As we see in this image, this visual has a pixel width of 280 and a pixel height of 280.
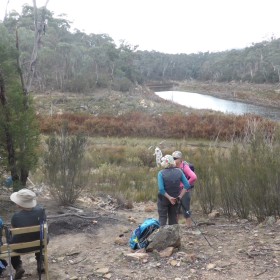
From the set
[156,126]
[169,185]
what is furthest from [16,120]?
[156,126]

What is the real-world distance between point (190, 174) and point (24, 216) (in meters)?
3.07

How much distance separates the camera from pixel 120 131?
2805cm

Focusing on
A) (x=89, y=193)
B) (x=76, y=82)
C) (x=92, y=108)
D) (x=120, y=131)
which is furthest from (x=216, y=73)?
(x=89, y=193)

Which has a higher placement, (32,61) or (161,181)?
(32,61)

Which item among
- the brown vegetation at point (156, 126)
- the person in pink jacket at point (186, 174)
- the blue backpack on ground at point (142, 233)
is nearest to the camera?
the blue backpack on ground at point (142, 233)

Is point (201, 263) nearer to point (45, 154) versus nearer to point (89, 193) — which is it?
point (45, 154)

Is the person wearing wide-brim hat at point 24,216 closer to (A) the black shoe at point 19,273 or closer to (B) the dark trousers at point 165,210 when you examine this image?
(A) the black shoe at point 19,273

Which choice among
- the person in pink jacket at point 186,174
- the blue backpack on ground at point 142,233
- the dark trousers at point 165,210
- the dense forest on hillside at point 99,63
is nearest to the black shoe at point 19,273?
the blue backpack on ground at point 142,233

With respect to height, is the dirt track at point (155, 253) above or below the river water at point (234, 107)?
above

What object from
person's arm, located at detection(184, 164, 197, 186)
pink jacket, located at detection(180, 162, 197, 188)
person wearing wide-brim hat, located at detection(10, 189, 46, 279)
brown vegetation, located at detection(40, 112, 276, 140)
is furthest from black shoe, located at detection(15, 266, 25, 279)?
brown vegetation, located at detection(40, 112, 276, 140)

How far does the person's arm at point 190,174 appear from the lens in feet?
22.6

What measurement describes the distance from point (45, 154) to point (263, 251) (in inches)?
193

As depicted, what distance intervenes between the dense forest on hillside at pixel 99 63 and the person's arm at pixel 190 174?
14.1 ft

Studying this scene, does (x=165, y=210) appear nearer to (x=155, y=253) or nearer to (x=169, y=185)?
(x=169, y=185)
